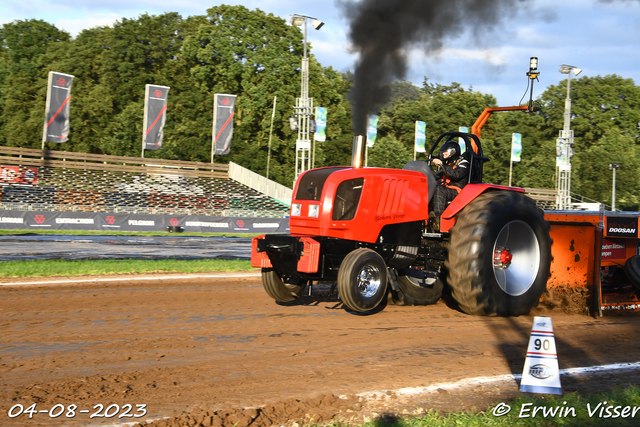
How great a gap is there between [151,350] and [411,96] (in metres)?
6.75

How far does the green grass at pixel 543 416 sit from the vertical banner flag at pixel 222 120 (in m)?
36.5

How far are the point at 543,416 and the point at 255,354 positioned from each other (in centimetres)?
264

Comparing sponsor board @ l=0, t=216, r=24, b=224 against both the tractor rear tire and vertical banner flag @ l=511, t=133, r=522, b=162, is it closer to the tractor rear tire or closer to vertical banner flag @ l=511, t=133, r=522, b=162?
the tractor rear tire

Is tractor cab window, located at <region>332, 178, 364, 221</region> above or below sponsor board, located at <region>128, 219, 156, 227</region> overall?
above

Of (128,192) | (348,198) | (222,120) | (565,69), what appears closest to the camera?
(348,198)

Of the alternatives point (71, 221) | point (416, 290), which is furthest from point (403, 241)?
point (71, 221)

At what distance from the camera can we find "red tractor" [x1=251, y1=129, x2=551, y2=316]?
284 inches

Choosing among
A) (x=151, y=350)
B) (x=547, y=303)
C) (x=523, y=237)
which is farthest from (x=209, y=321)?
A: (x=547, y=303)

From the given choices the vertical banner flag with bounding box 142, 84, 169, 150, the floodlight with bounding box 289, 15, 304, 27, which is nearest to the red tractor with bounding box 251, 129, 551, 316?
the floodlight with bounding box 289, 15, 304, 27

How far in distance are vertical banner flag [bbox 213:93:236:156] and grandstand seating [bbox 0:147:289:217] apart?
2.21m

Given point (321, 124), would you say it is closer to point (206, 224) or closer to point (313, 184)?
point (206, 224)

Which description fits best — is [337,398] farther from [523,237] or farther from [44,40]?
[44,40]

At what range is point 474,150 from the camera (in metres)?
8.48

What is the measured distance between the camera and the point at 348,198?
7.37 m
